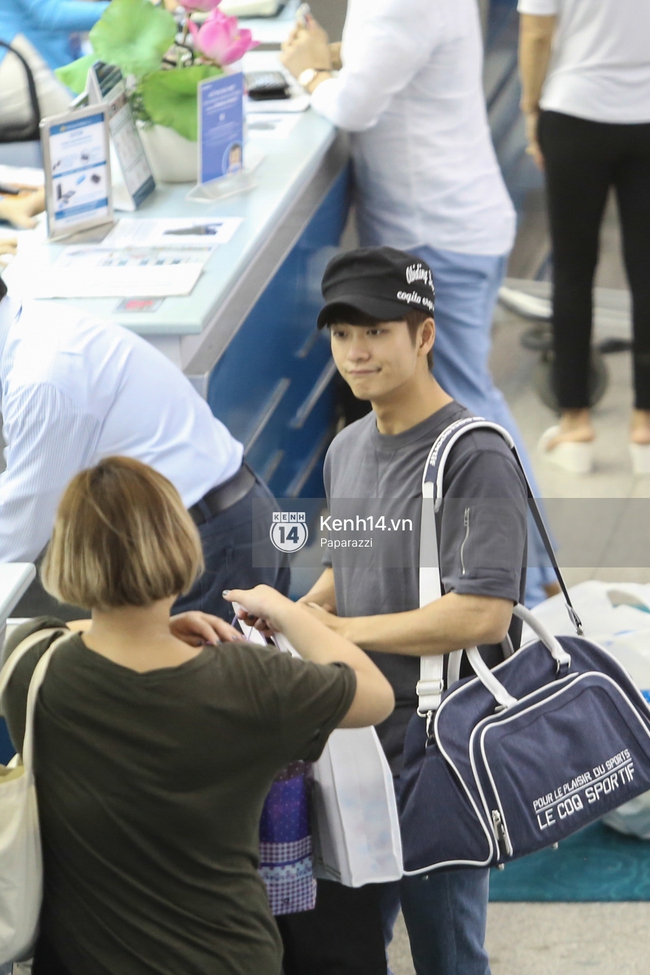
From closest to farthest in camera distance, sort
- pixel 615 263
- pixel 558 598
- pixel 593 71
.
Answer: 1. pixel 558 598
2. pixel 593 71
3. pixel 615 263

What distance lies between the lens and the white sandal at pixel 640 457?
11.9 feet

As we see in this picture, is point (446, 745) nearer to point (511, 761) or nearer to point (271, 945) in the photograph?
point (511, 761)

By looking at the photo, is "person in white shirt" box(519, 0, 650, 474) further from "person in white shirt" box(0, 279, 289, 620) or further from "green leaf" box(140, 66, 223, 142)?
"person in white shirt" box(0, 279, 289, 620)

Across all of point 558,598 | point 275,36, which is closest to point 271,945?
point 558,598

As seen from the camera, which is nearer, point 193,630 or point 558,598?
point 193,630

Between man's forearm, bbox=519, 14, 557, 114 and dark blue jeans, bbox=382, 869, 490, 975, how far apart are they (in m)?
2.57

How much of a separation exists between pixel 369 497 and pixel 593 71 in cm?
236

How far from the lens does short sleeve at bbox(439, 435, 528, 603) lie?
1.28m

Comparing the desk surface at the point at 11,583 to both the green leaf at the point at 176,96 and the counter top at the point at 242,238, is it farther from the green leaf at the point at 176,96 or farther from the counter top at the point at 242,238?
the green leaf at the point at 176,96

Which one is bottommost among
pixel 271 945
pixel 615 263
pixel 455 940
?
pixel 615 263

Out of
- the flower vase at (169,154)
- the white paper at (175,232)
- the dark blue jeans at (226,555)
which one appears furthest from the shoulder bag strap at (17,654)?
the flower vase at (169,154)

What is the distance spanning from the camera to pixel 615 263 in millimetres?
3719

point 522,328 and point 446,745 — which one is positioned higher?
point 446,745

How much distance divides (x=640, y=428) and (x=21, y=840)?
2.96 meters
